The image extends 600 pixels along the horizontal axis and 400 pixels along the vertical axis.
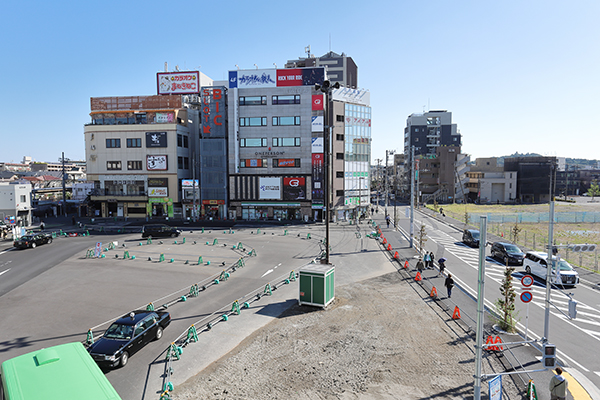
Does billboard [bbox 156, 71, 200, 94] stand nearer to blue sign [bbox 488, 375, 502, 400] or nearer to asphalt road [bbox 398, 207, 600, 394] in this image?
asphalt road [bbox 398, 207, 600, 394]

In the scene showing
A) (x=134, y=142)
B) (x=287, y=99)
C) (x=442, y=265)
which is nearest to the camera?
(x=442, y=265)

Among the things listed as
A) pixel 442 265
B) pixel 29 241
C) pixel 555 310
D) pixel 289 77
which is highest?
pixel 289 77

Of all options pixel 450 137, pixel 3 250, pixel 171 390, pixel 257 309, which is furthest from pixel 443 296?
pixel 450 137

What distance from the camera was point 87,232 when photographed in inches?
1901

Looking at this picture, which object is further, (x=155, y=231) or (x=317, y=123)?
(x=317, y=123)

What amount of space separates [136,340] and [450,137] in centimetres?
12291

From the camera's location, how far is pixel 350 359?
1404 centimetres

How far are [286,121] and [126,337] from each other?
1974 inches

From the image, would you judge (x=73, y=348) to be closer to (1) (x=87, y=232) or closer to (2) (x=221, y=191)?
(1) (x=87, y=232)

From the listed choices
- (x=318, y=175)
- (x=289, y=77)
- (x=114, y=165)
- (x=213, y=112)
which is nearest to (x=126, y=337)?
(x=318, y=175)

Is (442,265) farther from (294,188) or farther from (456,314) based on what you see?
(294,188)

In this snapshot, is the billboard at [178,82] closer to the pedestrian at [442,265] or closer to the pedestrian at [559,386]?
the pedestrian at [442,265]

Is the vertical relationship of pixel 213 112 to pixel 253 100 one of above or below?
below

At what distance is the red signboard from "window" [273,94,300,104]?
221 centimetres
